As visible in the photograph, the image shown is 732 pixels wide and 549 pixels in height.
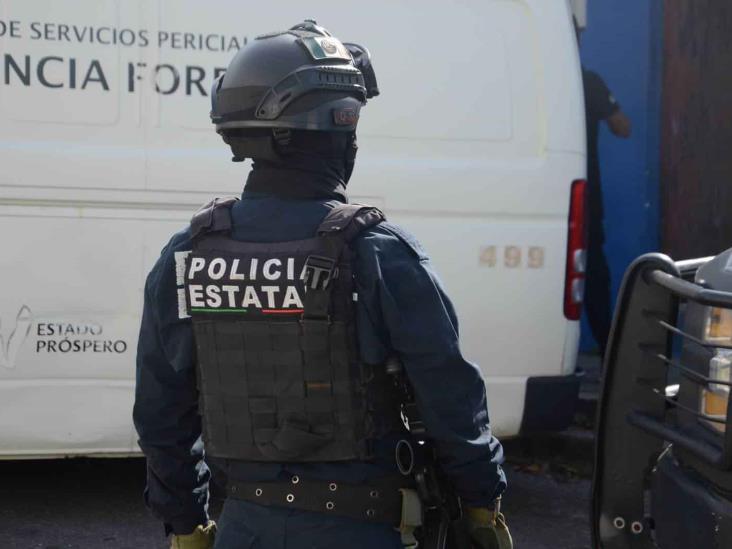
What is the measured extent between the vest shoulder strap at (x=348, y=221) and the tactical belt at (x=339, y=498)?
0.49 m

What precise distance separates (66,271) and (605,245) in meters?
4.41

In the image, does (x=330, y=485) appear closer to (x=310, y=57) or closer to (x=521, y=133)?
(x=310, y=57)

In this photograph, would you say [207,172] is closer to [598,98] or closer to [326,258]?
[326,258]

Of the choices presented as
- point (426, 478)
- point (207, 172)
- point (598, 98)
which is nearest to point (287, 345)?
point (426, 478)

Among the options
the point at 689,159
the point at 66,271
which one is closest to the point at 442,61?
the point at 66,271

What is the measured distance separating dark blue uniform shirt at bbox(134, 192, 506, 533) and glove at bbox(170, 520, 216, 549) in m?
0.05

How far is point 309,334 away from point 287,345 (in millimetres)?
55

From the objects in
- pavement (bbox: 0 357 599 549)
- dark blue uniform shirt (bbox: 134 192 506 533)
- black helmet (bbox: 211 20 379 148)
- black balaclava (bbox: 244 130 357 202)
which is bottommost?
pavement (bbox: 0 357 599 549)

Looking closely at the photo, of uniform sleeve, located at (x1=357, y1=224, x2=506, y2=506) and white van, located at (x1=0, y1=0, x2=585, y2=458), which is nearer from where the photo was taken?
uniform sleeve, located at (x1=357, y1=224, x2=506, y2=506)

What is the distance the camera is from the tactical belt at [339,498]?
2.40 metres

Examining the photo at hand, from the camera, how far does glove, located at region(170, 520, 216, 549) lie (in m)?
2.66

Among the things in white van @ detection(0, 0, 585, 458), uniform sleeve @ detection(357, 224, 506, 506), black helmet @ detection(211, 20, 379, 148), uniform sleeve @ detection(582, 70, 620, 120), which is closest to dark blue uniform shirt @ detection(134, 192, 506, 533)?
uniform sleeve @ detection(357, 224, 506, 506)

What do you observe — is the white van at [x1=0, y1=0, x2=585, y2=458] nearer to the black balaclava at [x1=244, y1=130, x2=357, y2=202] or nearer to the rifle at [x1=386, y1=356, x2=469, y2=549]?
the black balaclava at [x1=244, y1=130, x2=357, y2=202]

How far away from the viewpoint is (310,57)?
2471 mm
